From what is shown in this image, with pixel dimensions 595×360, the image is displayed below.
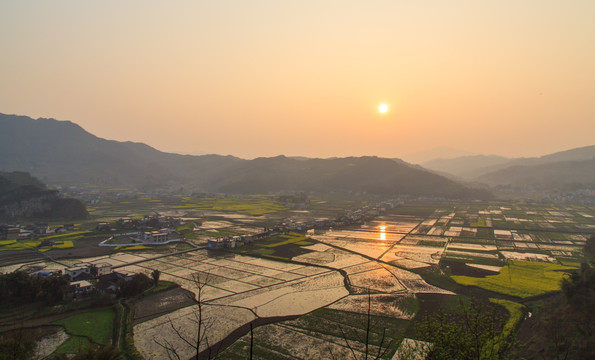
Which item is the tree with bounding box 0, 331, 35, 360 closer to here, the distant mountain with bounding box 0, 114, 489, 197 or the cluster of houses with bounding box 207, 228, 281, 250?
the cluster of houses with bounding box 207, 228, 281, 250

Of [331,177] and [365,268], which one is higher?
[331,177]

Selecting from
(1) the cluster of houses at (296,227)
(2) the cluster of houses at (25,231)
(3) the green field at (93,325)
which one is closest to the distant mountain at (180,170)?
(1) the cluster of houses at (296,227)

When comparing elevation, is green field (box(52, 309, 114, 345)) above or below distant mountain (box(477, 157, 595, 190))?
below

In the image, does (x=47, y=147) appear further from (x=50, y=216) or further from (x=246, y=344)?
(x=246, y=344)

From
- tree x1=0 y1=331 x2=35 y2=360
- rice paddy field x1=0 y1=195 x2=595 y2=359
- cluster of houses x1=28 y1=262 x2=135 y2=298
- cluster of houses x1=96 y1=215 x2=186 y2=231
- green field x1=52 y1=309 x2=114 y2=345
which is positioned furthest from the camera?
cluster of houses x1=96 y1=215 x2=186 y2=231

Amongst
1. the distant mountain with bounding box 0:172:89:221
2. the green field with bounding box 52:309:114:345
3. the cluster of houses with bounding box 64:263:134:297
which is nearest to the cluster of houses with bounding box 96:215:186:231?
the distant mountain with bounding box 0:172:89:221

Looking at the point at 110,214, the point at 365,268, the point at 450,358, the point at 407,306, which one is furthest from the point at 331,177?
the point at 450,358

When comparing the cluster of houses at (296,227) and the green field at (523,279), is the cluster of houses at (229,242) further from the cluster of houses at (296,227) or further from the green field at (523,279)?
the green field at (523,279)
